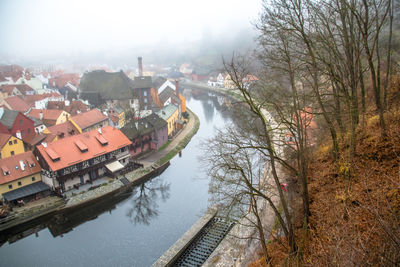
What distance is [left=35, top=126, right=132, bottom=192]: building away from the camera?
19.9 metres

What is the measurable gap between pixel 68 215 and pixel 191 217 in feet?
28.4

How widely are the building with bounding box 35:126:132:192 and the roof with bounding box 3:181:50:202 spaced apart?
0.50 meters

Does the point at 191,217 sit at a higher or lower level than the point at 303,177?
lower

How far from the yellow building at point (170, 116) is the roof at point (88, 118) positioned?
6976mm

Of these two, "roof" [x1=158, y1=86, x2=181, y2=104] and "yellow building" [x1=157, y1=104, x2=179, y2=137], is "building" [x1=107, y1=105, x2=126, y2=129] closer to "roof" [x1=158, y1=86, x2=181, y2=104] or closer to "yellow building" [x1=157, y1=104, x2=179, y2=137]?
"yellow building" [x1=157, y1=104, x2=179, y2=137]

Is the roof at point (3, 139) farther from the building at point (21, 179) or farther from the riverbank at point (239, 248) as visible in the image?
the riverbank at point (239, 248)

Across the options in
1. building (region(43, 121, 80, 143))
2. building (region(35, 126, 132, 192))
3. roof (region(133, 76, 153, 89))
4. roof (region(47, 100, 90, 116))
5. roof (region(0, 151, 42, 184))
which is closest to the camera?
roof (region(0, 151, 42, 184))

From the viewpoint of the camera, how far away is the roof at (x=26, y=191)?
18453 mm

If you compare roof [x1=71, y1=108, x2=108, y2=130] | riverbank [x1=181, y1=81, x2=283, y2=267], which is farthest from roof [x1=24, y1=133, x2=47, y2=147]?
riverbank [x1=181, y1=81, x2=283, y2=267]

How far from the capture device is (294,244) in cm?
909

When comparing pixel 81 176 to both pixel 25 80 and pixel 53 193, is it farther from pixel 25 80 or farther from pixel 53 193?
pixel 25 80

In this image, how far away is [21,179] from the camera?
1961 centimetres

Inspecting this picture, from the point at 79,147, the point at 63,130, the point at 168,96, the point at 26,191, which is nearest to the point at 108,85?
the point at 168,96

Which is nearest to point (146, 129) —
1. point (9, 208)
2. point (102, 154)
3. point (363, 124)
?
point (102, 154)
